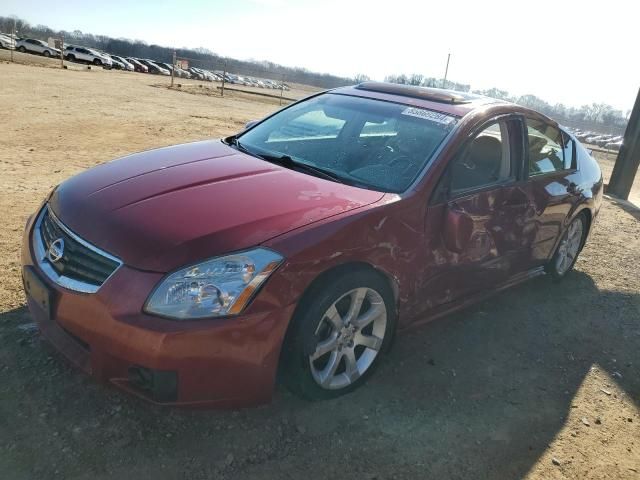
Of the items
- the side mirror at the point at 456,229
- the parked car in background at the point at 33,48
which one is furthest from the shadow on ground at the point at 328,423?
the parked car in background at the point at 33,48

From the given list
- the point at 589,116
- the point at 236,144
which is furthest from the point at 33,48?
the point at 589,116

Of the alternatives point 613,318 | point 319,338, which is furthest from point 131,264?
point 613,318

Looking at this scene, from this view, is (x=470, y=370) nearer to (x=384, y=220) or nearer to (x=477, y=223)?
(x=477, y=223)

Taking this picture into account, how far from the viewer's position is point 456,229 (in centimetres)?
316

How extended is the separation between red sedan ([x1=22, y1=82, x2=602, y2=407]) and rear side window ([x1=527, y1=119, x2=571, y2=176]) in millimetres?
33

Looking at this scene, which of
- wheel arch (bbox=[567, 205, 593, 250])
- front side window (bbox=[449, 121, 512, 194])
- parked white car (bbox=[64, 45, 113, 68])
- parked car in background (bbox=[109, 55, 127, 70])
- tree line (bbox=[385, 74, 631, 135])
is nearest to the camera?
front side window (bbox=[449, 121, 512, 194])

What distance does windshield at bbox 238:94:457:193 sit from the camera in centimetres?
321

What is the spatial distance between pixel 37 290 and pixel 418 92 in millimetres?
2768

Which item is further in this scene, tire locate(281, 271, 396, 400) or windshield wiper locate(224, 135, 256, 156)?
windshield wiper locate(224, 135, 256, 156)

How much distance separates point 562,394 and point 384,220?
1644mm

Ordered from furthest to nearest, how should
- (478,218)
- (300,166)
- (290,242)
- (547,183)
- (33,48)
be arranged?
1. (33,48)
2. (547,183)
3. (478,218)
4. (300,166)
5. (290,242)

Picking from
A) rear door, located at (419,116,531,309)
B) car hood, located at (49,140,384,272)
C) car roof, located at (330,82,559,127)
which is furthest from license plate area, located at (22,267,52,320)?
car roof, located at (330,82,559,127)

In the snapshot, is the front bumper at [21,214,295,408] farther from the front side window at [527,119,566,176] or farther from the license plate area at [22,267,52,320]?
the front side window at [527,119,566,176]

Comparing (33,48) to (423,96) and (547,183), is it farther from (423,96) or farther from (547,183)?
(547,183)
